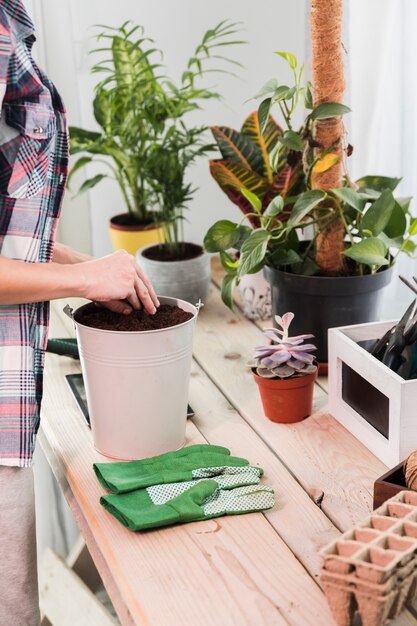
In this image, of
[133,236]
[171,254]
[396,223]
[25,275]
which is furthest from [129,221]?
[25,275]

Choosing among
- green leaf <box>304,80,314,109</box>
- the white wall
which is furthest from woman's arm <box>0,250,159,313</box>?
the white wall

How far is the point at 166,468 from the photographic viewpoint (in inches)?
49.8

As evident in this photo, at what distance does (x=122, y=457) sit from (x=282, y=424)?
0.29 metres

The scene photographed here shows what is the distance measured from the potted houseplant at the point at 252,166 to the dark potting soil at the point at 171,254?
0.20 metres

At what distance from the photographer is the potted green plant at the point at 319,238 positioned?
1.49 m

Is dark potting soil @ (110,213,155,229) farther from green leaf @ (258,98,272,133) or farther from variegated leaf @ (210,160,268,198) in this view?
green leaf @ (258,98,272,133)

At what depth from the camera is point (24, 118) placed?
45.1 inches

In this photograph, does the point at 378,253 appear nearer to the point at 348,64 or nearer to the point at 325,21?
the point at 325,21

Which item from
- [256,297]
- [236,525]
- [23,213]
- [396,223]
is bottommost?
[236,525]

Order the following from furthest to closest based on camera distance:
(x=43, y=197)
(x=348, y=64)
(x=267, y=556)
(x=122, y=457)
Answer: (x=348, y=64) → (x=122, y=457) → (x=43, y=197) → (x=267, y=556)

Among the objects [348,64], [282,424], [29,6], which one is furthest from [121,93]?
[282,424]

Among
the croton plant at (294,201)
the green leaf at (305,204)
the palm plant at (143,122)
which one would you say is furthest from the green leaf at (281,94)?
the palm plant at (143,122)

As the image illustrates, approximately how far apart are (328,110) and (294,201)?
19 centimetres

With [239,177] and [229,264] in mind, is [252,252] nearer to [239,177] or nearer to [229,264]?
[229,264]
